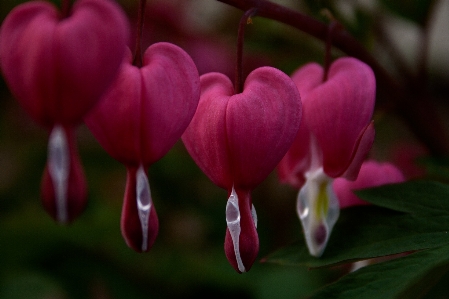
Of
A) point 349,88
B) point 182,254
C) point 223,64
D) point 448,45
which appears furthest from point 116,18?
point 448,45

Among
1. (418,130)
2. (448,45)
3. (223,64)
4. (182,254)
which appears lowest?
(448,45)

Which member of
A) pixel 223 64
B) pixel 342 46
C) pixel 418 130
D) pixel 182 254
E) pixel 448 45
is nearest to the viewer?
pixel 342 46

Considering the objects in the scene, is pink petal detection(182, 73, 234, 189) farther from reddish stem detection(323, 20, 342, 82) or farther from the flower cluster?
reddish stem detection(323, 20, 342, 82)

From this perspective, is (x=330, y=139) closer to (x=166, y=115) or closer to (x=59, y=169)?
(x=166, y=115)

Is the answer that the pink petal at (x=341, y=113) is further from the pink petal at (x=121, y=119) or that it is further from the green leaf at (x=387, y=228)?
the pink petal at (x=121, y=119)

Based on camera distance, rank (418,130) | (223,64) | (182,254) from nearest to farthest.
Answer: (418,130) < (182,254) < (223,64)

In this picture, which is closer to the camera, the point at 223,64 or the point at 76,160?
the point at 76,160

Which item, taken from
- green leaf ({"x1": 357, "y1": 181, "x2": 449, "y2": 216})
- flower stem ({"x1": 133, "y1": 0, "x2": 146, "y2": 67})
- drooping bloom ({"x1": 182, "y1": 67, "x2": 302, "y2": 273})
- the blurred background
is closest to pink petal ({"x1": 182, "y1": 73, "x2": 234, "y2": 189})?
drooping bloom ({"x1": 182, "y1": 67, "x2": 302, "y2": 273})

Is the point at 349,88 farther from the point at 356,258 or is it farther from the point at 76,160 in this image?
the point at 76,160
